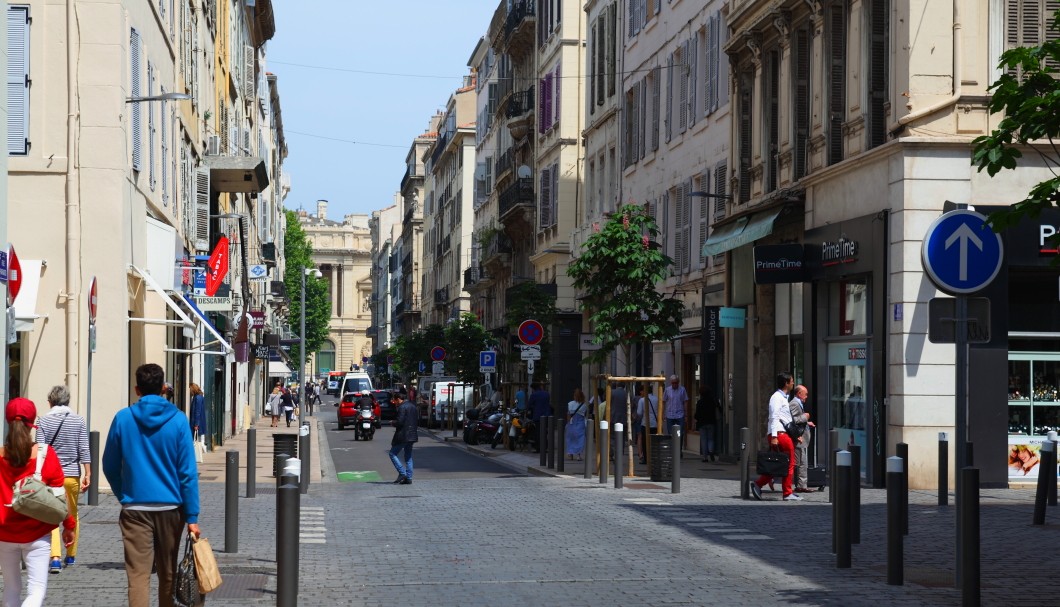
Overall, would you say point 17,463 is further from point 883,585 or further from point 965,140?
point 965,140

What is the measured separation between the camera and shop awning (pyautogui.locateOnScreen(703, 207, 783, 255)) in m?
28.7

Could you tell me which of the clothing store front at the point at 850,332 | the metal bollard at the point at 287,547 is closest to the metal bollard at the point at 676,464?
the clothing store front at the point at 850,332

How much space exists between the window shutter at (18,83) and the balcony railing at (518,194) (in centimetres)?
4130

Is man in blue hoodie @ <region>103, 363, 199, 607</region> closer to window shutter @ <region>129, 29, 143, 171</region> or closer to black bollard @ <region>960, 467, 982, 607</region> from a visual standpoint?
black bollard @ <region>960, 467, 982, 607</region>

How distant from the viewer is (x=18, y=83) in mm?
23062

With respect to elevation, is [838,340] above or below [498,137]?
below

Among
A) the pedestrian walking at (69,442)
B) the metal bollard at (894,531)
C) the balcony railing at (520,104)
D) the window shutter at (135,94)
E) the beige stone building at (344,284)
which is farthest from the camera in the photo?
the beige stone building at (344,284)

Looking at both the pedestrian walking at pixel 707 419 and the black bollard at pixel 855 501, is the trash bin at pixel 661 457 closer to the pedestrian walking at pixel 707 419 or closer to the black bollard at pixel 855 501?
the pedestrian walking at pixel 707 419

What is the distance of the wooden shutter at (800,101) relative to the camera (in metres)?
28.6

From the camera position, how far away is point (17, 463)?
388 inches

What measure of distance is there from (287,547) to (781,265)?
739 inches

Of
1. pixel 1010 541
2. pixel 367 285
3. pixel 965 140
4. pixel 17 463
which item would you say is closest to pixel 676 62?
pixel 965 140

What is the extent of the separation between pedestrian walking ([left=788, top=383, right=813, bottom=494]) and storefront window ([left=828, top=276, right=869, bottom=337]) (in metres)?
2.82

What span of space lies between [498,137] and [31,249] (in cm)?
5497
